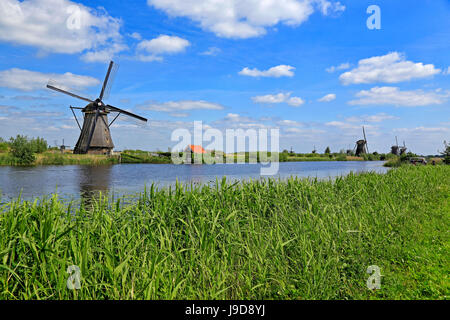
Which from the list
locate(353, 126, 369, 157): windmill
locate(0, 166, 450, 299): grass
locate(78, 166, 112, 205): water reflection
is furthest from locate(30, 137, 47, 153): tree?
locate(353, 126, 369, 157): windmill

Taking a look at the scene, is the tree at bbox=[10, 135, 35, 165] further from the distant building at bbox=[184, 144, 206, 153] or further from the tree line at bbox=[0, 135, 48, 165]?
the distant building at bbox=[184, 144, 206, 153]

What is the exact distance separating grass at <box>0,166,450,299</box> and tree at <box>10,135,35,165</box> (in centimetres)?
3412

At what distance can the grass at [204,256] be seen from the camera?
3389 millimetres

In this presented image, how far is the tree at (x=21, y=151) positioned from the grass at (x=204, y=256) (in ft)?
112

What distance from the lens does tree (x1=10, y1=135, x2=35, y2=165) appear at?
109 feet

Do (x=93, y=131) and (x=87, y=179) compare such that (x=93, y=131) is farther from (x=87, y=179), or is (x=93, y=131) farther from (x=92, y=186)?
(x=92, y=186)

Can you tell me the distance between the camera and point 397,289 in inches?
159

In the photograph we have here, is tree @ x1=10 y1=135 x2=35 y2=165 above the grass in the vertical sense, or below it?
above

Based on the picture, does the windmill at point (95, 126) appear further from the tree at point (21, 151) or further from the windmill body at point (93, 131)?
the tree at point (21, 151)

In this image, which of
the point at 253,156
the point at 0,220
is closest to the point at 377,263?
the point at 0,220

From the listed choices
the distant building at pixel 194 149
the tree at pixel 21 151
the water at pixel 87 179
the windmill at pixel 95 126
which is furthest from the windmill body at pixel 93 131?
the distant building at pixel 194 149

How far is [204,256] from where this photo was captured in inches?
152
